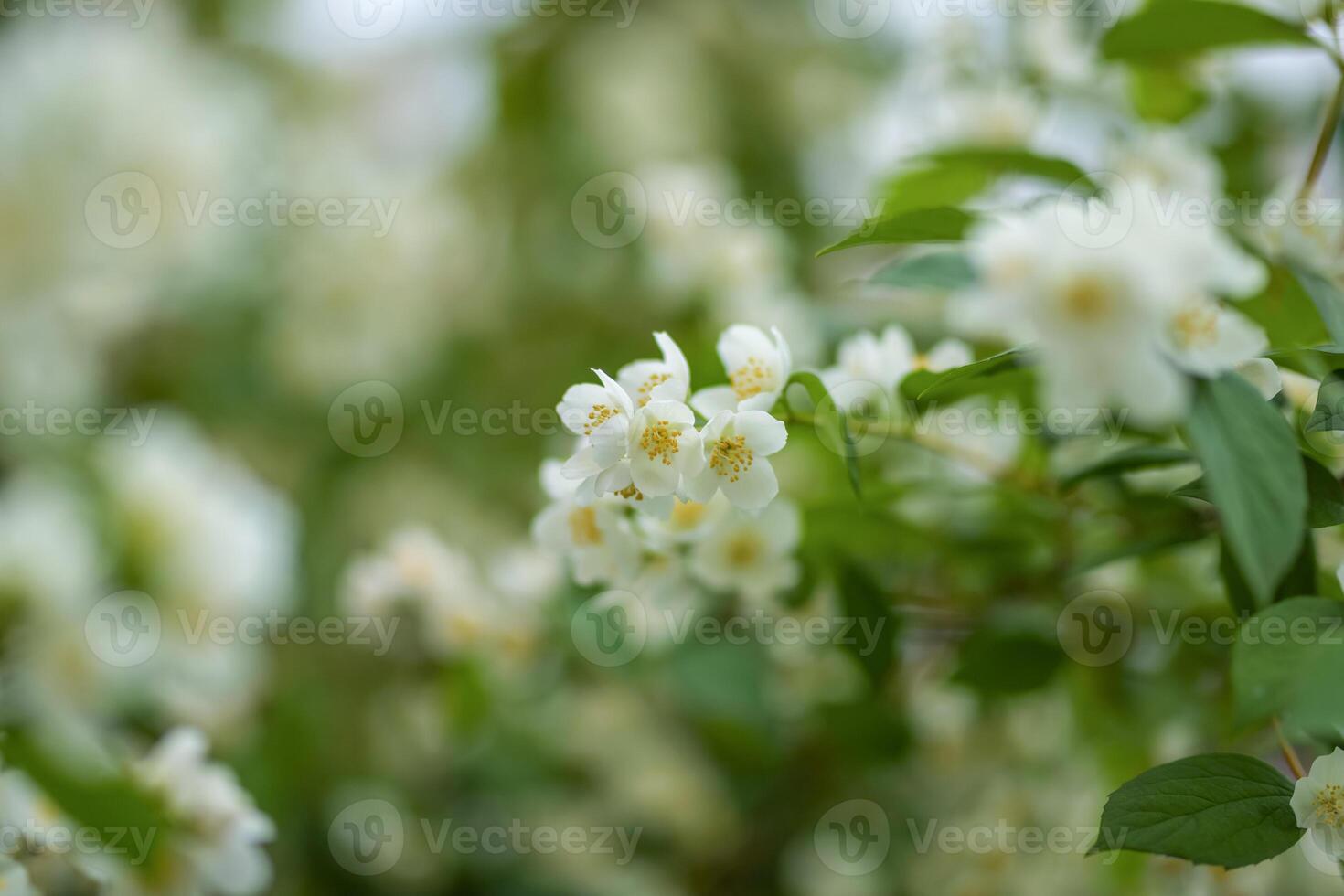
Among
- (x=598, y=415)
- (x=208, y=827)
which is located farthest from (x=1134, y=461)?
(x=208, y=827)

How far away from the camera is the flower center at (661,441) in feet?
1.74

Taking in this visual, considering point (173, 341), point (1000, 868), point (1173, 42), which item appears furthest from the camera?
point (173, 341)

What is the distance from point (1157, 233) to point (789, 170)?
1.61 meters

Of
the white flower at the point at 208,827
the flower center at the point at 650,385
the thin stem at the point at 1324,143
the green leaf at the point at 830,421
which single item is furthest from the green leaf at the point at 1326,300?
the white flower at the point at 208,827

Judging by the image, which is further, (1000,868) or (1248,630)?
(1000,868)

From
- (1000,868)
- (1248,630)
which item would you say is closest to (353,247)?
(1000,868)

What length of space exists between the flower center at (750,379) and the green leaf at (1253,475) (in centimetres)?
23

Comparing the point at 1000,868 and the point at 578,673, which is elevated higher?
the point at 578,673

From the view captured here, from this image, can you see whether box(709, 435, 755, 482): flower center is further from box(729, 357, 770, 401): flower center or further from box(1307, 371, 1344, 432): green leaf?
box(1307, 371, 1344, 432): green leaf

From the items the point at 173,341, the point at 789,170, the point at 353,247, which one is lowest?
the point at 173,341

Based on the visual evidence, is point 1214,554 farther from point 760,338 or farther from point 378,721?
point 378,721

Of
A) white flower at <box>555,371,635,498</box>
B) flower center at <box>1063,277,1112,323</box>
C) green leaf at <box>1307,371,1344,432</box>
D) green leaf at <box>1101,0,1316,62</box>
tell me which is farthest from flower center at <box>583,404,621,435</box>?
green leaf at <box>1101,0,1316,62</box>

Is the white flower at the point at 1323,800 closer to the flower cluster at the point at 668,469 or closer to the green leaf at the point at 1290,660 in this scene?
the green leaf at the point at 1290,660

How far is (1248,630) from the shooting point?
1.54 ft
